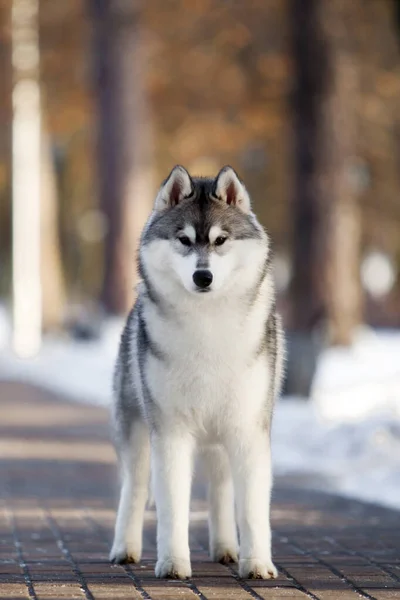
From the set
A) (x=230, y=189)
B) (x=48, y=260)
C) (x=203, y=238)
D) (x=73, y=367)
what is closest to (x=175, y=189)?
(x=230, y=189)

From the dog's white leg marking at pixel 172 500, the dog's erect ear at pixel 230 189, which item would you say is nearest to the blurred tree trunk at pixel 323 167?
the dog's erect ear at pixel 230 189

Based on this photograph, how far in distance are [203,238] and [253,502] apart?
46.3 inches

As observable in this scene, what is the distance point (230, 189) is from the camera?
640 cm

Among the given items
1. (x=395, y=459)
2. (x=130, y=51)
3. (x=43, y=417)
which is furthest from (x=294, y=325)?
(x=395, y=459)

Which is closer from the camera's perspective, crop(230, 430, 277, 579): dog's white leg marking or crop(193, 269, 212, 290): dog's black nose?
crop(193, 269, 212, 290): dog's black nose

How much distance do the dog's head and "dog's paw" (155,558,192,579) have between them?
1.17 metres

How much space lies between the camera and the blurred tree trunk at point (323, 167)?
2166 centimetres

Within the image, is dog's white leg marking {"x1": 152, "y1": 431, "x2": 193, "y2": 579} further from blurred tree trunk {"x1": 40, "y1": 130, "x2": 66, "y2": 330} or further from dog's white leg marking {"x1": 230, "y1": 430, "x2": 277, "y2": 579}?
blurred tree trunk {"x1": 40, "y1": 130, "x2": 66, "y2": 330}

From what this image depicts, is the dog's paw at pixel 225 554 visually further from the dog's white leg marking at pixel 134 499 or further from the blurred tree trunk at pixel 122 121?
the blurred tree trunk at pixel 122 121

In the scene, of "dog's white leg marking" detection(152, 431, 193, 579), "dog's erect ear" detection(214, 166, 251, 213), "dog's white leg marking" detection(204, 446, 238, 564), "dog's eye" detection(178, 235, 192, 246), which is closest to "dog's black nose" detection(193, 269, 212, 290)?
"dog's eye" detection(178, 235, 192, 246)

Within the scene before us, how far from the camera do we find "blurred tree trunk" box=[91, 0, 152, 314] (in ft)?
96.2

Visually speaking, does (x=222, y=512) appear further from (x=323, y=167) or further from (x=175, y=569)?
(x=323, y=167)

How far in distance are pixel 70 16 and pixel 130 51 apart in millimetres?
4760

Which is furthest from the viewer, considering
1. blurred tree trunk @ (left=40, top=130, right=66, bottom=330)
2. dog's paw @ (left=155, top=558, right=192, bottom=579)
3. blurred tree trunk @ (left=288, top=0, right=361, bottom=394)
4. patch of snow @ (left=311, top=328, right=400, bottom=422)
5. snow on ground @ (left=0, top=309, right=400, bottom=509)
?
blurred tree trunk @ (left=40, top=130, right=66, bottom=330)
